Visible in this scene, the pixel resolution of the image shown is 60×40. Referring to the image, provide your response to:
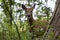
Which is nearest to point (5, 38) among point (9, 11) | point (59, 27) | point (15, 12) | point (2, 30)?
point (2, 30)

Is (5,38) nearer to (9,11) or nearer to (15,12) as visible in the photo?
(15,12)

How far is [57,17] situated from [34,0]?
1.02 feet

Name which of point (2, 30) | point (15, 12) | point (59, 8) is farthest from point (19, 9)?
point (59, 8)

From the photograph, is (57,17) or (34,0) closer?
(34,0)

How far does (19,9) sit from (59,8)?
14.2 inches

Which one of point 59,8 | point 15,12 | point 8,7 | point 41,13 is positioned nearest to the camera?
point 8,7

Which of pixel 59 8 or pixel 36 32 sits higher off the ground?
pixel 59 8

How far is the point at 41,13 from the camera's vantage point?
35.9 inches

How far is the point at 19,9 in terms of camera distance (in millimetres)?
774

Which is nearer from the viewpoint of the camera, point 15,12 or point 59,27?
point 15,12

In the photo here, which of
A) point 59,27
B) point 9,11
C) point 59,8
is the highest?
point 9,11

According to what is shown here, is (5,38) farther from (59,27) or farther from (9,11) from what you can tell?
(59,27)

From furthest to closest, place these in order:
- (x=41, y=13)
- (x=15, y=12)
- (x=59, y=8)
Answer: (x=59, y=8)
(x=41, y=13)
(x=15, y=12)

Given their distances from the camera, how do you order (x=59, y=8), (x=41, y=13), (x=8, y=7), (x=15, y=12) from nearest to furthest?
(x=8, y=7) → (x=15, y=12) → (x=41, y=13) → (x=59, y=8)
